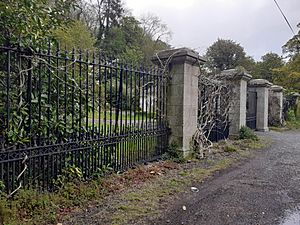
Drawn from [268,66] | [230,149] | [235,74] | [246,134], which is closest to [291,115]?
[246,134]

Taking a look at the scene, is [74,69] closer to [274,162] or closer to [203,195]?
[203,195]

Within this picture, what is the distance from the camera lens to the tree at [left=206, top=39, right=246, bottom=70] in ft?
97.6

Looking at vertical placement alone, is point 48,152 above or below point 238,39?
below

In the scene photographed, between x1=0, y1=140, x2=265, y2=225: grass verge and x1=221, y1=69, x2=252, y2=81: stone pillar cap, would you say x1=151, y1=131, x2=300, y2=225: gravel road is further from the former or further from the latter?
x1=221, y1=69, x2=252, y2=81: stone pillar cap

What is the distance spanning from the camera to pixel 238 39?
30781 mm

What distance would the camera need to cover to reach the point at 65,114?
12.8 ft

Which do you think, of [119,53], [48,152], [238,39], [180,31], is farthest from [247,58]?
[48,152]

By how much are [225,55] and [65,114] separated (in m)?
28.2

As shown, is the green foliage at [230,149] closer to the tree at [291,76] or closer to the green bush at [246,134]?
the green bush at [246,134]

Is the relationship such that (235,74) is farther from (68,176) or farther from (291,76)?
(291,76)

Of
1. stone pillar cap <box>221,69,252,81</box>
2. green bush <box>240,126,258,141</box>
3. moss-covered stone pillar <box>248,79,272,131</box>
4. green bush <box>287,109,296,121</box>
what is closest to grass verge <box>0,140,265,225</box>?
green bush <box>240,126,258,141</box>

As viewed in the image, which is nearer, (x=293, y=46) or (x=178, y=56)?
(x=178, y=56)

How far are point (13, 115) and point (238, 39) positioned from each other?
1213 inches

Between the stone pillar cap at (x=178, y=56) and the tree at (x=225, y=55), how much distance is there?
24.4 metres
